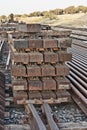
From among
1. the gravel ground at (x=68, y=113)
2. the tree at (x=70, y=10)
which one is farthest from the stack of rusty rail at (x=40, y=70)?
the tree at (x=70, y=10)

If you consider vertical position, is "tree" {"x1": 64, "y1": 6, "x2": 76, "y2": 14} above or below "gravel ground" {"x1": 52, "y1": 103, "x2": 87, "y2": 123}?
below

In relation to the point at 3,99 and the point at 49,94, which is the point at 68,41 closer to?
the point at 49,94

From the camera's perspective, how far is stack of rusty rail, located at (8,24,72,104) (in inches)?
225

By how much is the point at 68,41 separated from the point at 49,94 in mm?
964

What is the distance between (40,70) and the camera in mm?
A: 5762

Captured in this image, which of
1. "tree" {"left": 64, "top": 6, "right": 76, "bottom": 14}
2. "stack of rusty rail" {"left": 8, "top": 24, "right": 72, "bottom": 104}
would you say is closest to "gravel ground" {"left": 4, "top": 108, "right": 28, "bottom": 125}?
"stack of rusty rail" {"left": 8, "top": 24, "right": 72, "bottom": 104}

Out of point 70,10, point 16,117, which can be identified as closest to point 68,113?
point 16,117

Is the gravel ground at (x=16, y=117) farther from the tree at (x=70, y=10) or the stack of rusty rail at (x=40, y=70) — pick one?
the tree at (x=70, y=10)

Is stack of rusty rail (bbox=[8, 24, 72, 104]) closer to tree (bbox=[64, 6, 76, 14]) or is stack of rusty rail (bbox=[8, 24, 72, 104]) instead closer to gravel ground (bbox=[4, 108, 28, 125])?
gravel ground (bbox=[4, 108, 28, 125])

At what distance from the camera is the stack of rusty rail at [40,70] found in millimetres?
5707

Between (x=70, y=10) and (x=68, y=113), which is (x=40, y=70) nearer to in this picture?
(x=68, y=113)

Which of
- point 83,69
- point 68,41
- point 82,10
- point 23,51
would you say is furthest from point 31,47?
point 82,10

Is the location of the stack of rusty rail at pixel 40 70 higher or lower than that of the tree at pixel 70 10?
higher

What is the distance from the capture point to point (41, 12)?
6862 centimetres
